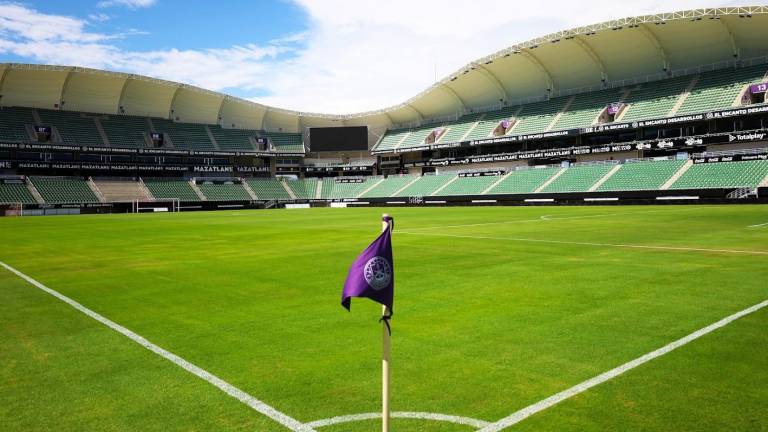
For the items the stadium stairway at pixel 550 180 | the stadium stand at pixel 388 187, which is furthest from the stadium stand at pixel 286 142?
the stadium stairway at pixel 550 180

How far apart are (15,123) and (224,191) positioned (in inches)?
1090

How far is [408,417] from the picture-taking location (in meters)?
4.13

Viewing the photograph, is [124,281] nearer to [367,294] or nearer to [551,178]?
[367,294]

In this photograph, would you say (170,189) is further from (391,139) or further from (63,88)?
(391,139)

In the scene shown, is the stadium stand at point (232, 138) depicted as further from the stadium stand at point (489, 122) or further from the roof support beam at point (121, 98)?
the stadium stand at point (489, 122)

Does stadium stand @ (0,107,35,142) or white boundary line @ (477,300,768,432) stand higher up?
stadium stand @ (0,107,35,142)

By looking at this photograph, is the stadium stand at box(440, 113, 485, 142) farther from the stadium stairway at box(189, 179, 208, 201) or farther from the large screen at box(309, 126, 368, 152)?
the stadium stairway at box(189, 179, 208, 201)

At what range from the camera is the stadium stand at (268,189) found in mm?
80938

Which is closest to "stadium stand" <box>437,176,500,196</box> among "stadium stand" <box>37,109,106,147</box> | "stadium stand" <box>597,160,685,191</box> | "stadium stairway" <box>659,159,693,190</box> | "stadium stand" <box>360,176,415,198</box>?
"stadium stand" <box>360,176,415,198</box>

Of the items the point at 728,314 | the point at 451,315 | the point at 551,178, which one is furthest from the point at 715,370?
the point at 551,178

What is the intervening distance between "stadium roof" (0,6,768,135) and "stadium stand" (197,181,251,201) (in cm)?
1200

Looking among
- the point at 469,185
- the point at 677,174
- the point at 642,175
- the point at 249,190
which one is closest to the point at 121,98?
the point at 249,190

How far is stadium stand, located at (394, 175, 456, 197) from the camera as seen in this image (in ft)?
230

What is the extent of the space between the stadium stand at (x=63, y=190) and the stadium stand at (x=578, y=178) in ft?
188
